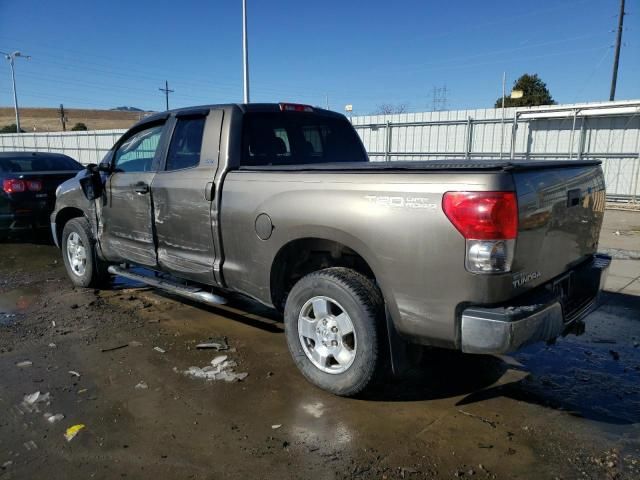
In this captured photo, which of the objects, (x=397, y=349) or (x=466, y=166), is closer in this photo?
(x=466, y=166)

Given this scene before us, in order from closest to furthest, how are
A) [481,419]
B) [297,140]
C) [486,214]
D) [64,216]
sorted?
[486,214] → [481,419] → [297,140] → [64,216]

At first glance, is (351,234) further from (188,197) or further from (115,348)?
(115,348)

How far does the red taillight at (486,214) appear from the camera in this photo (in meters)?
2.61

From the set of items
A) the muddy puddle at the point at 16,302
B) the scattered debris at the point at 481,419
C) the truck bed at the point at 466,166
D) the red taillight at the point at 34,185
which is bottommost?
the muddy puddle at the point at 16,302

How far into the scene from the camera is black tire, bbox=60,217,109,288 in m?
5.80

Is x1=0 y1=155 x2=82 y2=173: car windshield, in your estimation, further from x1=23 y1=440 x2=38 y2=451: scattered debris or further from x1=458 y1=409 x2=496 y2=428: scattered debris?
x1=458 y1=409 x2=496 y2=428: scattered debris

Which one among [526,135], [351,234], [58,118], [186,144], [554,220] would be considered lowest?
[351,234]

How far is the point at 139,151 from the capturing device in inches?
202

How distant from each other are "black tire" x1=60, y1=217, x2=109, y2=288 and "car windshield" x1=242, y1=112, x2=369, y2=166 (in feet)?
8.64

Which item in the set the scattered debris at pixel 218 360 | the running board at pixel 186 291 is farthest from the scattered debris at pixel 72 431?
the running board at pixel 186 291

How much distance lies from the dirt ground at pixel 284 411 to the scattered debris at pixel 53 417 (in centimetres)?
3

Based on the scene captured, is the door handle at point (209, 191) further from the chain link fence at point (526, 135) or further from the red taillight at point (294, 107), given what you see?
the chain link fence at point (526, 135)

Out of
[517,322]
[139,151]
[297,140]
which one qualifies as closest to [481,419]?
[517,322]

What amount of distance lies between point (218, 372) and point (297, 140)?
220 centimetres
